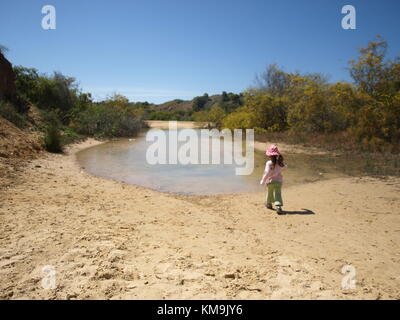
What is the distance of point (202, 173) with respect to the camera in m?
10.0

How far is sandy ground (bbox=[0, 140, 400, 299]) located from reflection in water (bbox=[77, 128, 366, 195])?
1619 millimetres

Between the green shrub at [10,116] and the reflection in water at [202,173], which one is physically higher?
the green shrub at [10,116]

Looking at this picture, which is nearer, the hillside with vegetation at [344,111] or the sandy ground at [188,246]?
the sandy ground at [188,246]

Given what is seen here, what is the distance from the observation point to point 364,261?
3430 mm

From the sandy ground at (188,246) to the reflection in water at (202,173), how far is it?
1.62 m

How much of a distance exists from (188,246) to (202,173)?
6378 mm

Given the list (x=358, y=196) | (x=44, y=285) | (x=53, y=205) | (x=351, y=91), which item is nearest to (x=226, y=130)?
(x=351, y=91)

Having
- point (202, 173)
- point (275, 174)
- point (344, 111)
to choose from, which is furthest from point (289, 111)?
point (275, 174)

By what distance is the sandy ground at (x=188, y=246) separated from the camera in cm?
269

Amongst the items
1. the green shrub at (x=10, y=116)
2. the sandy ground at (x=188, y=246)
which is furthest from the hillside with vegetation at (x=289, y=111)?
the sandy ground at (x=188, y=246)

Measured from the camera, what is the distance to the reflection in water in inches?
314
